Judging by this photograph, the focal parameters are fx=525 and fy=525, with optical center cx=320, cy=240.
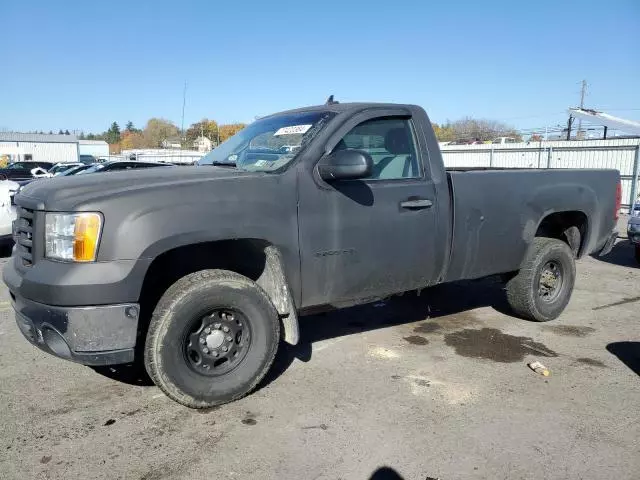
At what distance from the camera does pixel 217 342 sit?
343 centimetres

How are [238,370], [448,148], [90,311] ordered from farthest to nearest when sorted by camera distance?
1. [448,148]
2. [238,370]
3. [90,311]

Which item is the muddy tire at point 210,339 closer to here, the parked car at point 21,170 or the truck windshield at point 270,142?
the truck windshield at point 270,142

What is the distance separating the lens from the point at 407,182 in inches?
162

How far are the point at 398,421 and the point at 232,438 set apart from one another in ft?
3.41

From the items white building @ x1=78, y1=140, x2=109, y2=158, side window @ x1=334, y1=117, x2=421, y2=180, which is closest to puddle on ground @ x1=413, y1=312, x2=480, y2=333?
side window @ x1=334, y1=117, x2=421, y2=180

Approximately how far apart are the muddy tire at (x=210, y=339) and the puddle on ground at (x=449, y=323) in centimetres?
215

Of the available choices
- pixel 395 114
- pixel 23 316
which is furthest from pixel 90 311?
pixel 395 114

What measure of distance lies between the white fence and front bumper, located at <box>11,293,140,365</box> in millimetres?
15576

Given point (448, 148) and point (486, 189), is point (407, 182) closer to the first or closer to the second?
point (486, 189)

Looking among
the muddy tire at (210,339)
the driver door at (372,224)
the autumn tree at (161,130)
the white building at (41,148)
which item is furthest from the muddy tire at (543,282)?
the white building at (41,148)

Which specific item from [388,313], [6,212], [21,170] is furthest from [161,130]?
[388,313]

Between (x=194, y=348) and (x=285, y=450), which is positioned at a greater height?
(x=194, y=348)

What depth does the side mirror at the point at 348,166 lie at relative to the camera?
3.54m

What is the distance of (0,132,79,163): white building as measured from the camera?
5675cm
